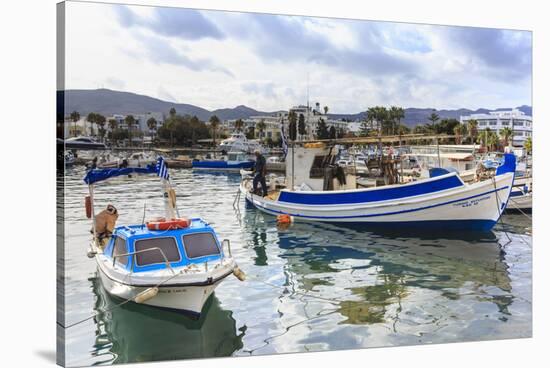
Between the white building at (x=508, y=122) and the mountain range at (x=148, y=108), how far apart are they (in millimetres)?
75

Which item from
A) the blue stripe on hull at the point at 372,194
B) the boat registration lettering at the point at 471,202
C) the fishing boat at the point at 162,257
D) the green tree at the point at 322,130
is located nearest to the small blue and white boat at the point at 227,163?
the fishing boat at the point at 162,257

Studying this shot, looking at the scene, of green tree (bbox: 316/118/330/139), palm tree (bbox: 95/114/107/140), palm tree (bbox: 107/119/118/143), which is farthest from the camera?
green tree (bbox: 316/118/330/139)

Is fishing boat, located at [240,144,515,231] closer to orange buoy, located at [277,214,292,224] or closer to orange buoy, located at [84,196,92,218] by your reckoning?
orange buoy, located at [277,214,292,224]

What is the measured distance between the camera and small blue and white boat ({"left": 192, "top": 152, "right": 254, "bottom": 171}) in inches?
324

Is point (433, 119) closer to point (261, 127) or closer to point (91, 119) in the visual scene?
point (261, 127)

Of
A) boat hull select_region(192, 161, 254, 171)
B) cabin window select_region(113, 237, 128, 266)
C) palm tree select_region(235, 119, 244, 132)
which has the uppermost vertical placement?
palm tree select_region(235, 119, 244, 132)

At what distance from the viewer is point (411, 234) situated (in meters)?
11.5

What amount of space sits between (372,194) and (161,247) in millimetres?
6147

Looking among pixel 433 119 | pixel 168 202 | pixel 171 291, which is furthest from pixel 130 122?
pixel 433 119

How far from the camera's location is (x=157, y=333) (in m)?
6.63

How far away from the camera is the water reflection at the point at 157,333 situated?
6344 millimetres

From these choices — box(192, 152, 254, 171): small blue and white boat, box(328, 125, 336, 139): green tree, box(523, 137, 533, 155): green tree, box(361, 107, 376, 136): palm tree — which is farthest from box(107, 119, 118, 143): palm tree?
box(523, 137, 533, 155): green tree
